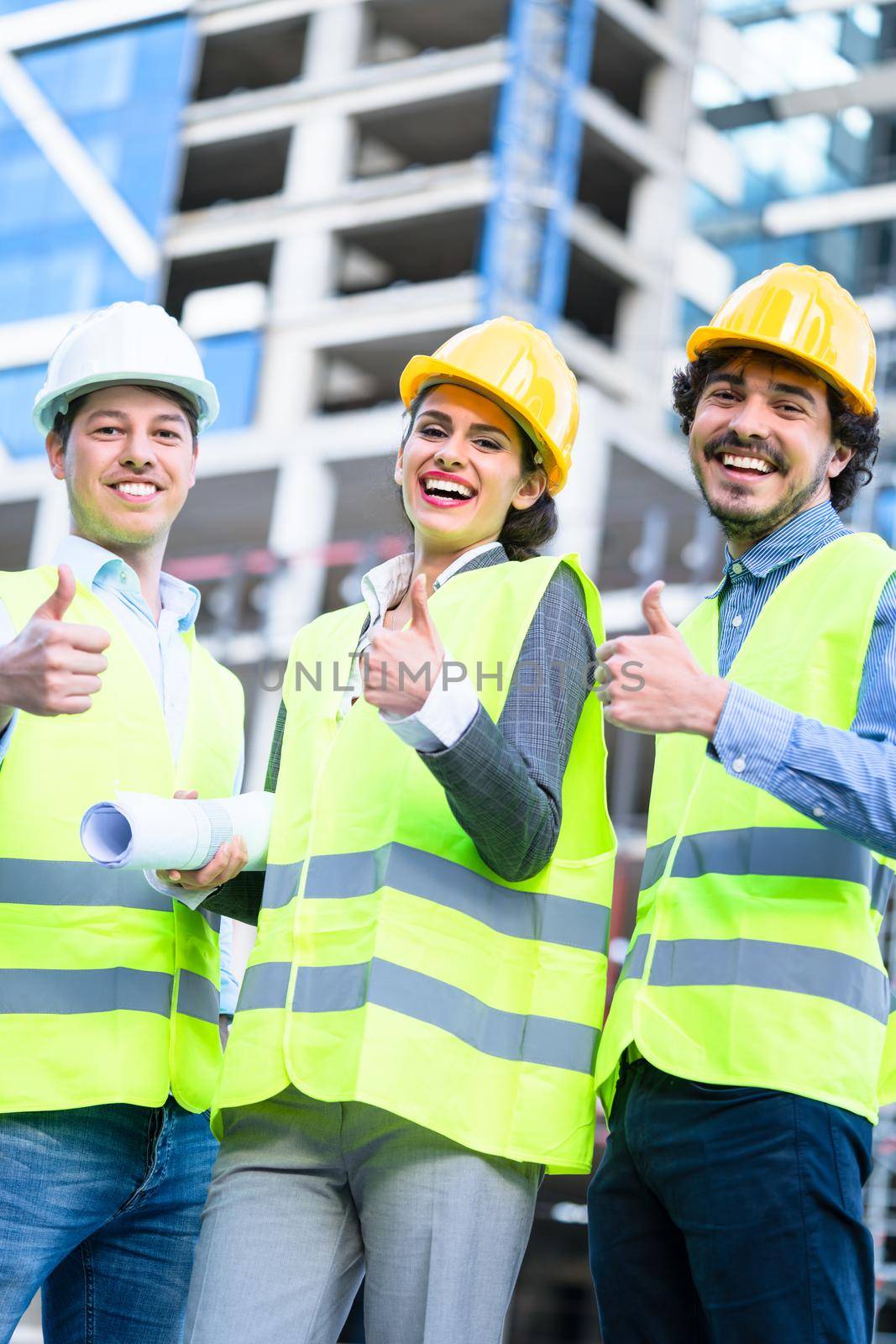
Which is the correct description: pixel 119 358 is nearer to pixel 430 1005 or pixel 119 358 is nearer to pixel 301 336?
pixel 430 1005

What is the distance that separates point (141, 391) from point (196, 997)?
1264 mm

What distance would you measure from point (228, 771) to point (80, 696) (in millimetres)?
854

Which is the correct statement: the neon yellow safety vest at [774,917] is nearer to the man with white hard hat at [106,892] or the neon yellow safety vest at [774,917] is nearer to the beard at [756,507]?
the beard at [756,507]

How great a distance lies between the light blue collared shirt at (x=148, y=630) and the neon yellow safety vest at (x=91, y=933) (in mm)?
77

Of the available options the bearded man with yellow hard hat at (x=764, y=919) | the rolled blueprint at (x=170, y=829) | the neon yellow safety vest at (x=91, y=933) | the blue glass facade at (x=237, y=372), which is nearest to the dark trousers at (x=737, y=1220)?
the bearded man with yellow hard hat at (x=764, y=919)

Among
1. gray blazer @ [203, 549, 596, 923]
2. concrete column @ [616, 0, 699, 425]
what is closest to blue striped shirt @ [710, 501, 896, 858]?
gray blazer @ [203, 549, 596, 923]

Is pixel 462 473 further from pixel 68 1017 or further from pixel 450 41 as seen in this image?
pixel 450 41

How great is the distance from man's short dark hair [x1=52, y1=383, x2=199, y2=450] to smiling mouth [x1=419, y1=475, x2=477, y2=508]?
0.73 m

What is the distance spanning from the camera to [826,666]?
9.62 ft

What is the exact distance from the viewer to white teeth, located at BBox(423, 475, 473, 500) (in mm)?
3330

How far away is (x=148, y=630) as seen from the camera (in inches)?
146

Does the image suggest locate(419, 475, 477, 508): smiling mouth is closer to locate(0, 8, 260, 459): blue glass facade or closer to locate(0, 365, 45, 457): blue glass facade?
locate(0, 365, 45, 457): blue glass facade

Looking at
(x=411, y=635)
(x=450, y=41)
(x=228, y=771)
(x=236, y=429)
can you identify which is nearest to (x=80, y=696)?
(x=411, y=635)

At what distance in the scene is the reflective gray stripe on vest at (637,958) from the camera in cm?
298
